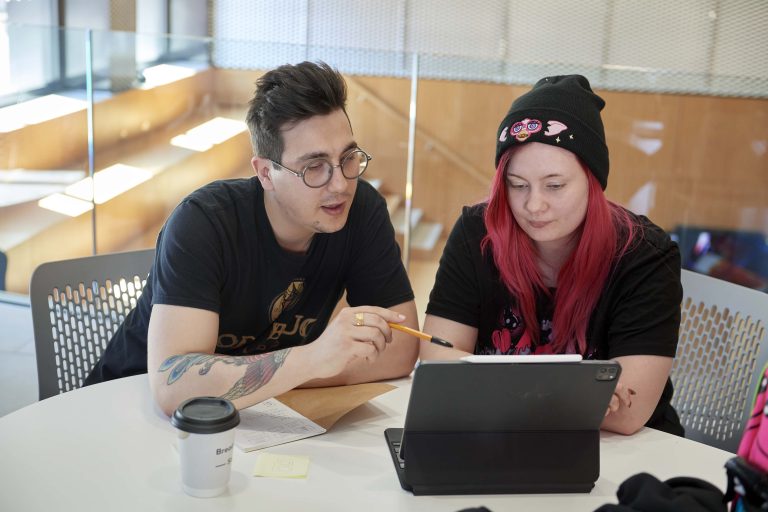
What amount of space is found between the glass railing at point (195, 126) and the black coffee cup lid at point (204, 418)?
111 inches

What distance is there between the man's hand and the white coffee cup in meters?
0.31

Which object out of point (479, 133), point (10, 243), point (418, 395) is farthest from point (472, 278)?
point (10, 243)

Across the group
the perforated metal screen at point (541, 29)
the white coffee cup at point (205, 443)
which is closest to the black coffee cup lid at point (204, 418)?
the white coffee cup at point (205, 443)

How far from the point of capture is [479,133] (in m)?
4.14

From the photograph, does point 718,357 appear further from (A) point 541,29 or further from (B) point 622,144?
(A) point 541,29

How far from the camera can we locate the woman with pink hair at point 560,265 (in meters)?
1.79

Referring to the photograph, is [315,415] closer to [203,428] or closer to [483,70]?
[203,428]

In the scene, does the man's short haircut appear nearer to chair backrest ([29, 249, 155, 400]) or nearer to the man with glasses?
the man with glasses

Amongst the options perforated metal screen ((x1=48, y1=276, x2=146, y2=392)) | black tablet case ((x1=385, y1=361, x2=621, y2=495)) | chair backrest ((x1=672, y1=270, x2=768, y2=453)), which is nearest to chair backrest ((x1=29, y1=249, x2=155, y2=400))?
perforated metal screen ((x1=48, y1=276, x2=146, y2=392))

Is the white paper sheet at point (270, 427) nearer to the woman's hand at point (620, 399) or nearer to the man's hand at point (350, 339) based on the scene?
the man's hand at point (350, 339)

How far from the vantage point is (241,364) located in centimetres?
161

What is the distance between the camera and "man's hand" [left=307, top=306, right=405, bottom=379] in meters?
1.55

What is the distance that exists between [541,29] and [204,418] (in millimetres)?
4823

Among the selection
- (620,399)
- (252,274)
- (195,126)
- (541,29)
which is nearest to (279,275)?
(252,274)
